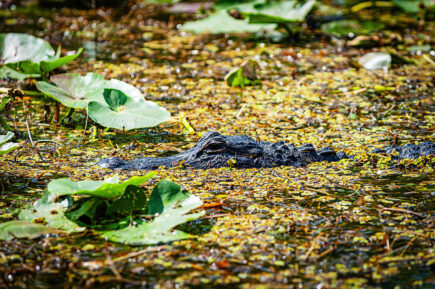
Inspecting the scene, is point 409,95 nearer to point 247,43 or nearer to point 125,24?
point 247,43

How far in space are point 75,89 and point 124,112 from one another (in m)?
0.51

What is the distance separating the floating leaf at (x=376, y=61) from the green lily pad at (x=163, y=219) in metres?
3.49

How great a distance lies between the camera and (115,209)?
2.59 m

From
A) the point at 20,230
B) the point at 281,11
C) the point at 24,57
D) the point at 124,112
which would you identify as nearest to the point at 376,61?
the point at 281,11

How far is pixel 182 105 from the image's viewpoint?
15.1 ft

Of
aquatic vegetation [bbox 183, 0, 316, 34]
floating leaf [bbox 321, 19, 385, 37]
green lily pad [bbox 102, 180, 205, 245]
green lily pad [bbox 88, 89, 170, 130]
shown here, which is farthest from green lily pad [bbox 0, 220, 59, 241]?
floating leaf [bbox 321, 19, 385, 37]

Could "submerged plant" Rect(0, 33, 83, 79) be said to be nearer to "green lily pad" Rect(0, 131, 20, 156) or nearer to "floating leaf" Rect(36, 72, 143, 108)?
"floating leaf" Rect(36, 72, 143, 108)

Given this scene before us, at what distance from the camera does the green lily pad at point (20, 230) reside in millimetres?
2338

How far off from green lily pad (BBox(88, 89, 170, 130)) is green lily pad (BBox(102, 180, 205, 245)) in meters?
1.07

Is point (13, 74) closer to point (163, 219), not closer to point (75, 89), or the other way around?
point (75, 89)

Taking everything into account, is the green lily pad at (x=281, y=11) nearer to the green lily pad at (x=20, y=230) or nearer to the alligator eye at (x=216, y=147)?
the alligator eye at (x=216, y=147)

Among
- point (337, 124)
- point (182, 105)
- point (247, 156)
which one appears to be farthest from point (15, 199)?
point (337, 124)

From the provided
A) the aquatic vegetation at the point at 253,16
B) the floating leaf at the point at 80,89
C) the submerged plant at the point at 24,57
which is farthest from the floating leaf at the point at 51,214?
the aquatic vegetation at the point at 253,16

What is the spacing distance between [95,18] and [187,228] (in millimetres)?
5513
